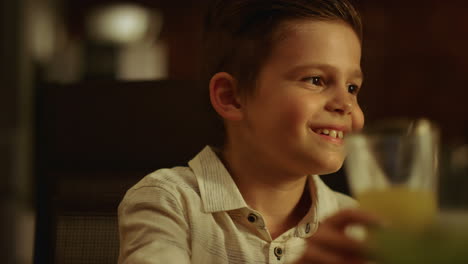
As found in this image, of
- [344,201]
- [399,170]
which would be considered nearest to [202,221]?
[344,201]

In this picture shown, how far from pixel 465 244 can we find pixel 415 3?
10.8 feet

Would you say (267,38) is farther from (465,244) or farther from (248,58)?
(465,244)

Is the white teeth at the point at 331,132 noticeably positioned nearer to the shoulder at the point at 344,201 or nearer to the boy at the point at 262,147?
the boy at the point at 262,147

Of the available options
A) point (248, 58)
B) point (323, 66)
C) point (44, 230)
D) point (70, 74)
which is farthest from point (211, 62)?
point (70, 74)

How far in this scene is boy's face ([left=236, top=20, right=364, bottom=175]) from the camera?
75cm

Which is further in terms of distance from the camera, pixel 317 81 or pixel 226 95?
pixel 226 95

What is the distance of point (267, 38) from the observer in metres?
0.81

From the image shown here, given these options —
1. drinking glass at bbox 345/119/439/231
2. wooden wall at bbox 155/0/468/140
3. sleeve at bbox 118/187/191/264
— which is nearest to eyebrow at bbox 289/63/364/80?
sleeve at bbox 118/187/191/264

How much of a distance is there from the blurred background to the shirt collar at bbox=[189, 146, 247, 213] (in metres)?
0.12

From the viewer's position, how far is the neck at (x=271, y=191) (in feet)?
2.76

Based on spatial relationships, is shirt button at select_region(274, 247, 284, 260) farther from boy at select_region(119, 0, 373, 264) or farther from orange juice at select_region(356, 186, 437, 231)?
orange juice at select_region(356, 186, 437, 231)

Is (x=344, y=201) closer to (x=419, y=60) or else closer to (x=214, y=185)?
(x=214, y=185)

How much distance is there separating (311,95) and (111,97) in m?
0.37

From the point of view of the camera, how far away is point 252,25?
2.71ft
